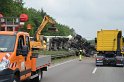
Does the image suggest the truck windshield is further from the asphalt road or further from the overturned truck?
the overturned truck

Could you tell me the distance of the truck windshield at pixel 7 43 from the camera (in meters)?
13.8

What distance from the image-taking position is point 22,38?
1495 cm

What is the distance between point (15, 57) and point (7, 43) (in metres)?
0.88

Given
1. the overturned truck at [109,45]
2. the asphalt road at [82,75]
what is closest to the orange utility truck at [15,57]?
the asphalt road at [82,75]

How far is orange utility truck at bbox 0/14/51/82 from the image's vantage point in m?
12.7

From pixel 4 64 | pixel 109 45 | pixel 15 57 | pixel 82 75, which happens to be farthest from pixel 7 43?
pixel 109 45

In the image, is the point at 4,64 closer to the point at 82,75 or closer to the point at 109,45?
the point at 82,75

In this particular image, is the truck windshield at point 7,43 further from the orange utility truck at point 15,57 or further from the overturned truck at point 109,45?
the overturned truck at point 109,45

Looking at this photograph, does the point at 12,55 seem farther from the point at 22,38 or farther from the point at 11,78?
the point at 22,38

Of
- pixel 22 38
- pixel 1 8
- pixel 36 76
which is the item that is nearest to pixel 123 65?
pixel 36 76

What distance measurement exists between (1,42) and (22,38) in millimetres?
987

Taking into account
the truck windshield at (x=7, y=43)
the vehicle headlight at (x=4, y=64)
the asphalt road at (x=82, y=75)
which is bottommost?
the asphalt road at (x=82, y=75)

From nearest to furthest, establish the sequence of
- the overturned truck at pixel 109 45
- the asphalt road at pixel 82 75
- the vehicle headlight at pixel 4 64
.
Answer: the vehicle headlight at pixel 4 64 → the asphalt road at pixel 82 75 → the overturned truck at pixel 109 45

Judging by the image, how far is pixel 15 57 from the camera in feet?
44.2
